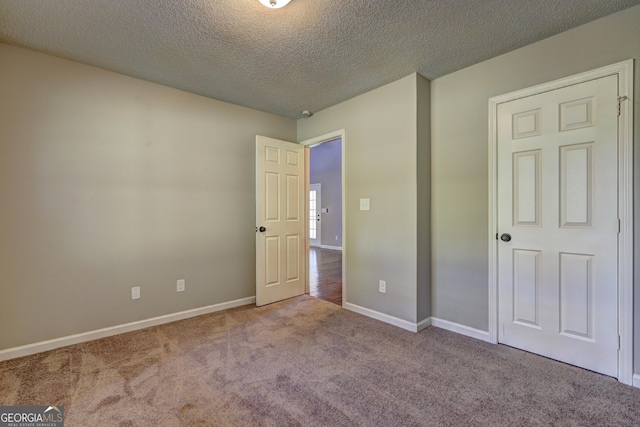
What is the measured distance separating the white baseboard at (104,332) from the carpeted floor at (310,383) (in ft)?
0.27

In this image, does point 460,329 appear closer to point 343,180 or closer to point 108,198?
point 343,180

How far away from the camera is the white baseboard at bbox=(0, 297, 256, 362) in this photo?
224cm

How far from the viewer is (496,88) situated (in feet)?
7.96

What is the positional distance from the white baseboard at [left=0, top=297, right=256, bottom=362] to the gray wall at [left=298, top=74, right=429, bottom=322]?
1598 millimetres

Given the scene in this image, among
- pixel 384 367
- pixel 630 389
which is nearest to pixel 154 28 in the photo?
pixel 384 367

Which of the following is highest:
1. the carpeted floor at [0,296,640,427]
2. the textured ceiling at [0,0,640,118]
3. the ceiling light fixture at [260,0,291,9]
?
the textured ceiling at [0,0,640,118]

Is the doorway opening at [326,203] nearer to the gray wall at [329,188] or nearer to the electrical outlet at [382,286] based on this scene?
the gray wall at [329,188]

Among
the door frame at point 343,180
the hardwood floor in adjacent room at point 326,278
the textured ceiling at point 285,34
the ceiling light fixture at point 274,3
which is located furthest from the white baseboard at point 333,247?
the ceiling light fixture at point 274,3

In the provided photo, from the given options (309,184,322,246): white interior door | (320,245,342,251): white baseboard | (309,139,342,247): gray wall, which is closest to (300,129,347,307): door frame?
(309,139,342,247): gray wall

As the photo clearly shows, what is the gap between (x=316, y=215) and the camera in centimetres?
905

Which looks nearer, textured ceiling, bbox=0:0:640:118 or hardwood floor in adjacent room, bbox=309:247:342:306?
textured ceiling, bbox=0:0:640:118

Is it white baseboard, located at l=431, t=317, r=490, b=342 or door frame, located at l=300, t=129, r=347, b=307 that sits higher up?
door frame, located at l=300, t=129, r=347, b=307

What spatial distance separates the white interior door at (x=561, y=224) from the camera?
1.95 metres

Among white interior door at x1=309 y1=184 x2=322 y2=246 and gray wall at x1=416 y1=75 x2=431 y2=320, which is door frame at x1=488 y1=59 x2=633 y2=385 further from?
white interior door at x1=309 y1=184 x2=322 y2=246
